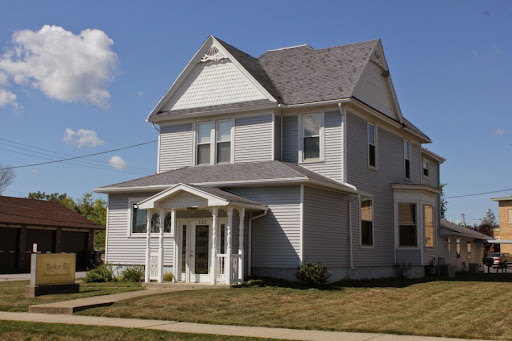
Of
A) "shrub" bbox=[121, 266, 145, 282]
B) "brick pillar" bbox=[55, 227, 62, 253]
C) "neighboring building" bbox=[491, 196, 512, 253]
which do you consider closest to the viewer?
"shrub" bbox=[121, 266, 145, 282]

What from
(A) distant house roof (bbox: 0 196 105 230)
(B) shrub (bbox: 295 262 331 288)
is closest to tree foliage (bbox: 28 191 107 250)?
(A) distant house roof (bbox: 0 196 105 230)

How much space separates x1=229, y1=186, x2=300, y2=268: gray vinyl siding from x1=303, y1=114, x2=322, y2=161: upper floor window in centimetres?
315

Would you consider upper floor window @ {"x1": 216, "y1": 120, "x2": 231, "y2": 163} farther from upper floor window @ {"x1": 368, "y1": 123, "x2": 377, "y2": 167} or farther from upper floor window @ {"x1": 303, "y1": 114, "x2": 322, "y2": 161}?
upper floor window @ {"x1": 368, "y1": 123, "x2": 377, "y2": 167}

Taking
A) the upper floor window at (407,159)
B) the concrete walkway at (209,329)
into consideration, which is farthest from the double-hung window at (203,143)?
the concrete walkway at (209,329)

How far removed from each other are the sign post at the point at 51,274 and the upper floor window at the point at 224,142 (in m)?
8.13

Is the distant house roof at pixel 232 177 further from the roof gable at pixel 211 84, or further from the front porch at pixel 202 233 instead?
the roof gable at pixel 211 84

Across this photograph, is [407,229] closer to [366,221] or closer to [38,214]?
[366,221]

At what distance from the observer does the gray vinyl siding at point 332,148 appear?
2356cm

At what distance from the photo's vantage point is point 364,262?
2472 centimetres

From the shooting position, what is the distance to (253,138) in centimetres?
2456

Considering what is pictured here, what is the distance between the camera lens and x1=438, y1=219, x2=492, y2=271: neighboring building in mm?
33250

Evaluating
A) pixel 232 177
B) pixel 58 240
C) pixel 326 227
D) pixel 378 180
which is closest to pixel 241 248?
pixel 232 177

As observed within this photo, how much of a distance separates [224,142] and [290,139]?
9.13 ft

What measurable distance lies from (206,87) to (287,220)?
7686 millimetres
